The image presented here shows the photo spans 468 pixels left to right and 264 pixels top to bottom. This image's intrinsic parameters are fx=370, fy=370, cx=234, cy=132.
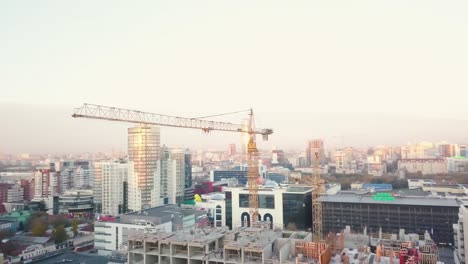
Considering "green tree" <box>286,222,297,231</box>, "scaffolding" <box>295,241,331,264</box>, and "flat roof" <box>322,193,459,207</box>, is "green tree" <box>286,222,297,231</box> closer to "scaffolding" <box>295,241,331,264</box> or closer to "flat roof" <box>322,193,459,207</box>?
"flat roof" <box>322,193,459,207</box>

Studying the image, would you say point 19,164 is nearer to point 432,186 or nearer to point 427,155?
point 432,186

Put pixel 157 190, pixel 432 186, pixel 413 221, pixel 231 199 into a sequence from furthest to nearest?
pixel 157 190, pixel 432 186, pixel 231 199, pixel 413 221

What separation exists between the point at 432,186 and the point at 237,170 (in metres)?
26.0

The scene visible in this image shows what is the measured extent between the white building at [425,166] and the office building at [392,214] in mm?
25192

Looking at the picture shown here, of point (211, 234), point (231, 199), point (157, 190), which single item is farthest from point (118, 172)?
point (211, 234)

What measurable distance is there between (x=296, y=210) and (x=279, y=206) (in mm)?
1030

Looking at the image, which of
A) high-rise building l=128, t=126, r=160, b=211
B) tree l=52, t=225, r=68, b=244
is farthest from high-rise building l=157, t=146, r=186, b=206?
tree l=52, t=225, r=68, b=244

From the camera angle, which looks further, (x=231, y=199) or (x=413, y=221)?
(x=231, y=199)

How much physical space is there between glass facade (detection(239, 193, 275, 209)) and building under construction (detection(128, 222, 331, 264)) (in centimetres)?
1358

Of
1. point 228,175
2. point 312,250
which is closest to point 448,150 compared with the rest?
point 228,175

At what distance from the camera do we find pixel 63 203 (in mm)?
31500

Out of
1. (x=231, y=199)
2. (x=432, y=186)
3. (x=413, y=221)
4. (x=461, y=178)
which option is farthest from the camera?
(x=461, y=178)

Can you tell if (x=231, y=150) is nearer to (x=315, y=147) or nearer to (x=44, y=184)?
(x=315, y=147)

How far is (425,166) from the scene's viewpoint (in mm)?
44750
